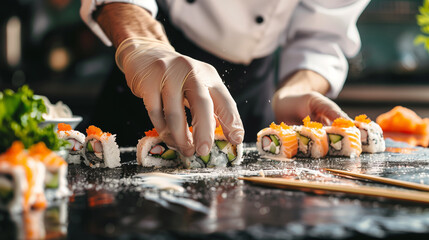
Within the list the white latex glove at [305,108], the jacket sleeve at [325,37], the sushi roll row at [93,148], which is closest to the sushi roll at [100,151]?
the sushi roll row at [93,148]

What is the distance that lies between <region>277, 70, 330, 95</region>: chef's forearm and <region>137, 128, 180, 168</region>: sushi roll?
114 cm

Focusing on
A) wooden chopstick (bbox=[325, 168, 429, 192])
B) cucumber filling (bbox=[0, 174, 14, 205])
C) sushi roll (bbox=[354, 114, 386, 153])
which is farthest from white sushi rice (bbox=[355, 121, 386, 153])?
cucumber filling (bbox=[0, 174, 14, 205])

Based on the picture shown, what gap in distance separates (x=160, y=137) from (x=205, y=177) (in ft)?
1.24

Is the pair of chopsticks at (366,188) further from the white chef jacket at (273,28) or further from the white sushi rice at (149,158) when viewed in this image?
the white chef jacket at (273,28)

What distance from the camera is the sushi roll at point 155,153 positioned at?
5.67 feet

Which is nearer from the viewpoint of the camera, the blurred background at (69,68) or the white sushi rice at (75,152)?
the white sushi rice at (75,152)

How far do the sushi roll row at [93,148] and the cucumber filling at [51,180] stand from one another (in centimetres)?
60

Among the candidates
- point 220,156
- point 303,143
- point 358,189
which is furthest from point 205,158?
point 358,189

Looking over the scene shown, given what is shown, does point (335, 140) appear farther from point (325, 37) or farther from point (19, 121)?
point (19, 121)

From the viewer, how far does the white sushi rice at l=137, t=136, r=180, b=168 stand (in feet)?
5.66

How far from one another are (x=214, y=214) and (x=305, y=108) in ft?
5.43

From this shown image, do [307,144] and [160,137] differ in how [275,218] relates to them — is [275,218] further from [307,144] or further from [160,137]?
[307,144]

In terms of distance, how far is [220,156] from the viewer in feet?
5.77

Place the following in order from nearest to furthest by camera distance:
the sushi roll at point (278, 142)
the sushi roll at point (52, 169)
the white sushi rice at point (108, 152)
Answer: the sushi roll at point (52, 169), the white sushi rice at point (108, 152), the sushi roll at point (278, 142)
